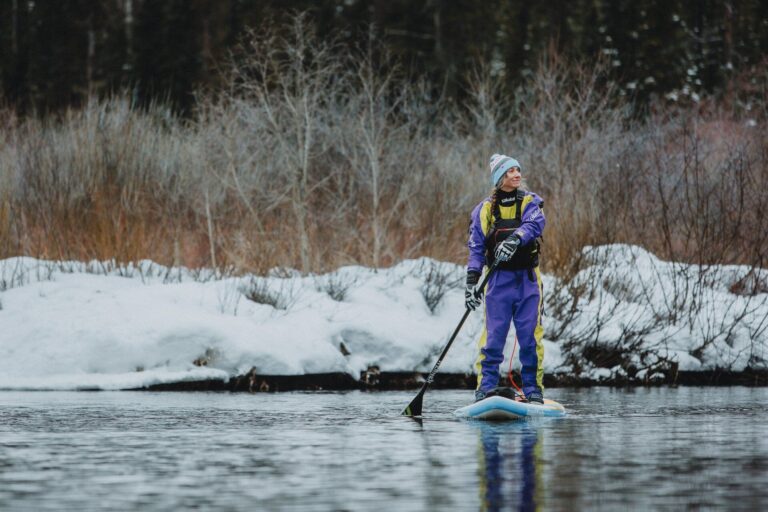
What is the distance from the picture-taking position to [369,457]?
29.3 feet

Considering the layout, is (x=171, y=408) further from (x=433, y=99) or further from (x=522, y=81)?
(x=522, y=81)

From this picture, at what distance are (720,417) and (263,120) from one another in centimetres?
1987

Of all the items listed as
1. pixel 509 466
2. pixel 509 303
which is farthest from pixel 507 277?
pixel 509 466

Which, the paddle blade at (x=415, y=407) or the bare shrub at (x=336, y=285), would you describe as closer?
the paddle blade at (x=415, y=407)

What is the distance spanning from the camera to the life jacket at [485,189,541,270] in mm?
12023

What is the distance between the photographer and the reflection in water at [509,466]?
695 centimetres

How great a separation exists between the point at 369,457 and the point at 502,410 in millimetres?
3102

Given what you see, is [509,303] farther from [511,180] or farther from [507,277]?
[511,180]

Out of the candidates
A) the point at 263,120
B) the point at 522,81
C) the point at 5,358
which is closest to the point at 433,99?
the point at 522,81

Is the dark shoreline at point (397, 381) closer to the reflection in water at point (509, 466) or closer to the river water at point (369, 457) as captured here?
the river water at point (369, 457)

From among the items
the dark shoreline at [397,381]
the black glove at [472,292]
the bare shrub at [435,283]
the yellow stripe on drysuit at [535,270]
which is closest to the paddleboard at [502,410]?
the yellow stripe on drysuit at [535,270]

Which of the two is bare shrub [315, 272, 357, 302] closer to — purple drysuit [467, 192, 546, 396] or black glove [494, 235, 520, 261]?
purple drysuit [467, 192, 546, 396]

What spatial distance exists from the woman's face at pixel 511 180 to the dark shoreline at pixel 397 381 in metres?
5.60

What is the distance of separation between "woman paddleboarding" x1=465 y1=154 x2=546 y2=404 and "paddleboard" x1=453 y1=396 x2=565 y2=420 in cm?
15
